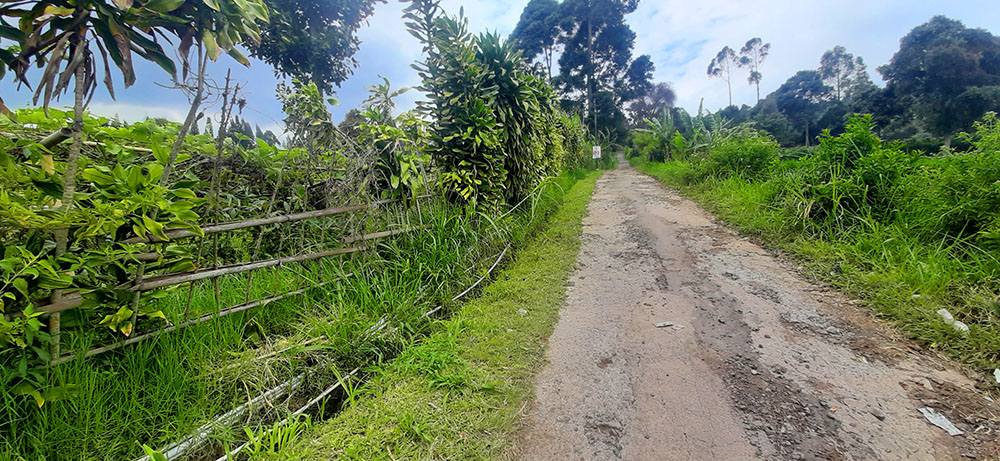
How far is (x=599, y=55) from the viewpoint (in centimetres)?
2748

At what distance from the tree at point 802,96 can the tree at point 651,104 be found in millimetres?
11312

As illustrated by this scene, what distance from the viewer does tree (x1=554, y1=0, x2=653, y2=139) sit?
26047mm

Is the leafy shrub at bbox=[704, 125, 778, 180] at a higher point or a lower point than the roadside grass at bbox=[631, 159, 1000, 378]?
higher

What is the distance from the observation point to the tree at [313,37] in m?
9.08

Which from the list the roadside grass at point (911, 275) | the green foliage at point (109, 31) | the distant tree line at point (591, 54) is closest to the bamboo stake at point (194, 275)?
the green foliage at point (109, 31)

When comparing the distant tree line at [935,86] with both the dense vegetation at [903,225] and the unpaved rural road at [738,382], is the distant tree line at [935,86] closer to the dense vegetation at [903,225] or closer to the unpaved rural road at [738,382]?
the dense vegetation at [903,225]

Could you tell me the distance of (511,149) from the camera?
4.73m

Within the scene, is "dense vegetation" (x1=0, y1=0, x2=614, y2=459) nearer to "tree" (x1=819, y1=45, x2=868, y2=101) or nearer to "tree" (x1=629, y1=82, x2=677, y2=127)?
"tree" (x1=629, y1=82, x2=677, y2=127)

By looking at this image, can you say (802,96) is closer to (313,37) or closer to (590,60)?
(590,60)

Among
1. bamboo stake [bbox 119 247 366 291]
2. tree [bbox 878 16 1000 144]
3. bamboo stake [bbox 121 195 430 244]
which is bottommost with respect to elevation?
bamboo stake [bbox 119 247 366 291]

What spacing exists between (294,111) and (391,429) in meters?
2.47

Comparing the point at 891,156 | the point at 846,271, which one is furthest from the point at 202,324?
the point at 891,156

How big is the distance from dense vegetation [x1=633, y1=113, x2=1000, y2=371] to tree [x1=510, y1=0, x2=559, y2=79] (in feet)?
85.0

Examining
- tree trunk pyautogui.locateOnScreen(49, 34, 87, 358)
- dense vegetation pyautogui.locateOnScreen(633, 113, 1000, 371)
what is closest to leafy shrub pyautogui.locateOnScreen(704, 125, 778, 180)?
dense vegetation pyautogui.locateOnScreen(633, 113, 1000, 371)
